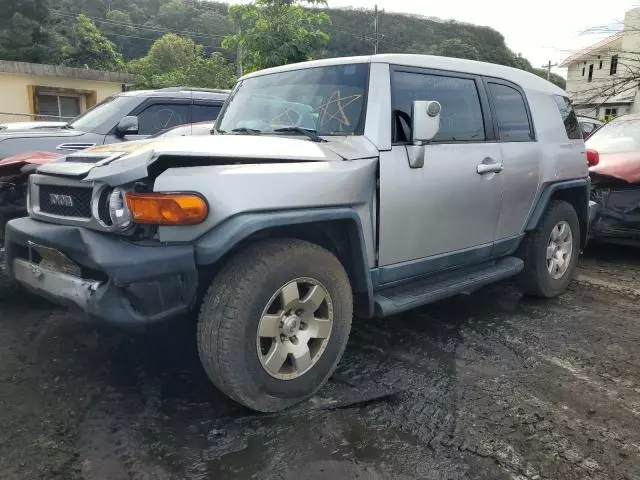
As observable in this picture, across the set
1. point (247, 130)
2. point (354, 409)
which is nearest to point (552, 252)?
point (354, 409)

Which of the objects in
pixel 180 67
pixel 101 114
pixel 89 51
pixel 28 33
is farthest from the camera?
pixel 180 67

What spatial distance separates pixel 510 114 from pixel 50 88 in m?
16.9

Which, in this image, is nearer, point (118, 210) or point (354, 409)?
point (118, 210)

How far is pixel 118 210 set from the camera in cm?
259

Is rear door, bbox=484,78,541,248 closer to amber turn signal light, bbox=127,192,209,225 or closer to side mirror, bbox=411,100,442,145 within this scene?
side mirror, bbox=411,100,442,145

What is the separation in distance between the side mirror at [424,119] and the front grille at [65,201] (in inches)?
73.4

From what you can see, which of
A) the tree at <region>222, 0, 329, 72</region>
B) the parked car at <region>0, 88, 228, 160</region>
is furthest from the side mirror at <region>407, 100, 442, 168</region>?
the tree at <region>222, 0, 329, 72</region>

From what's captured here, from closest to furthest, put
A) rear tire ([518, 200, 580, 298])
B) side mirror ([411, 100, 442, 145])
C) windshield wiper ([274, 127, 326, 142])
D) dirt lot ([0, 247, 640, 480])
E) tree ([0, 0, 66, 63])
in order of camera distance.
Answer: dirt lot ([0, 247, 640, 480]), side mirror ([411, 100, 442, 145]), windshield wiper ([274, 127, 326, 142]), rear tire ([518, 200, 580, 298]), tree ([0, 0, 66, 63])

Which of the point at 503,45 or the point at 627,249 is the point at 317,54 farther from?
the point at 503,45

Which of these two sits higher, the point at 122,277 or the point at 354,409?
the point at 122,277

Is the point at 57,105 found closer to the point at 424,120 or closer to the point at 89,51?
the point at 89,51

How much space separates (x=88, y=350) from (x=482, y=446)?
2498 mm

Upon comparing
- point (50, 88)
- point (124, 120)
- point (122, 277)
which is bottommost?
point (122, 277)

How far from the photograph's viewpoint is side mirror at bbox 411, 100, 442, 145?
3.25 m
